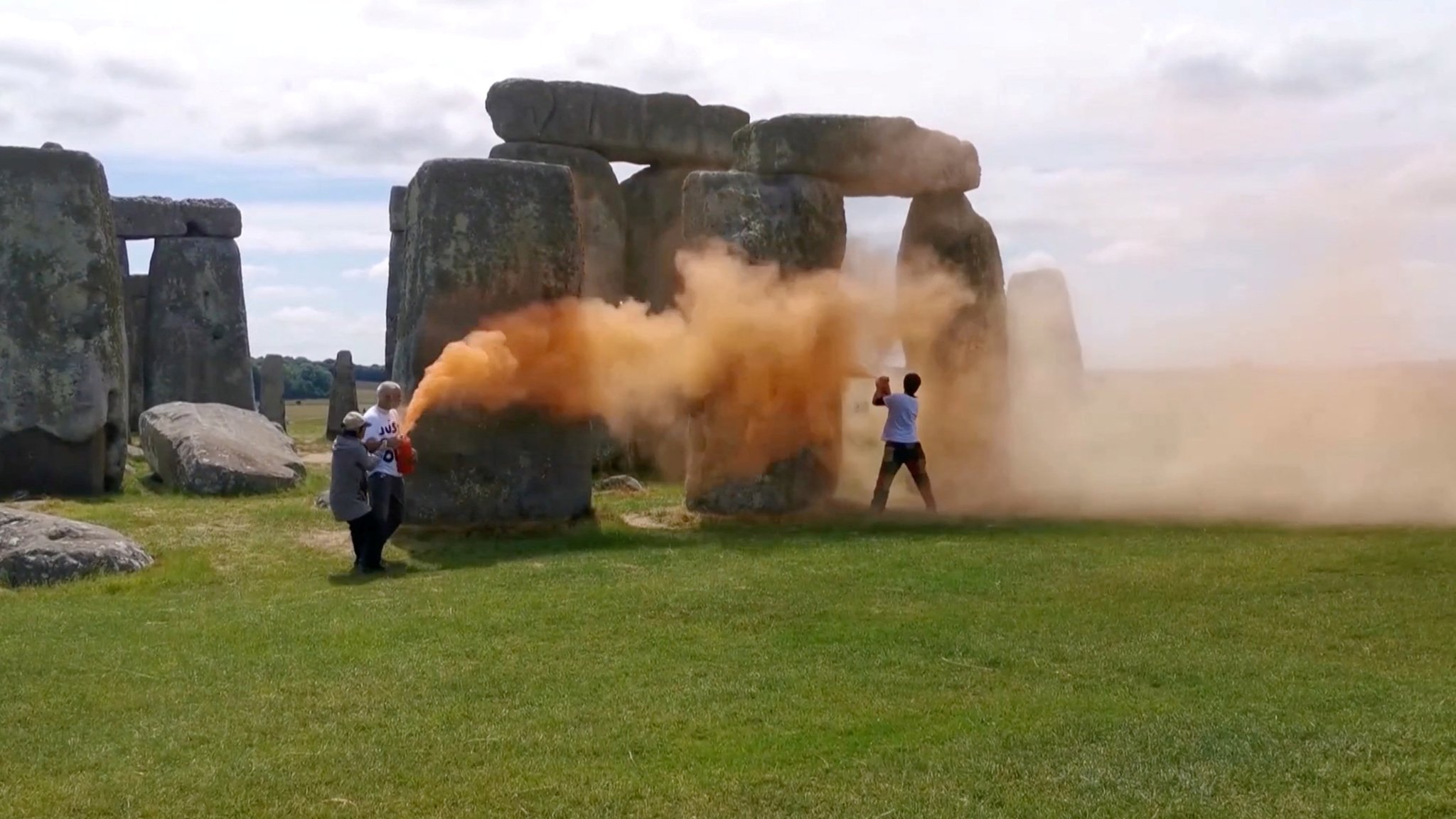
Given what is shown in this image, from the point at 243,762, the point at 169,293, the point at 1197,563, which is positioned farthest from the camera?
the point at 169,293

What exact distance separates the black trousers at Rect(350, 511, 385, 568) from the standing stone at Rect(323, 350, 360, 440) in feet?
66.7

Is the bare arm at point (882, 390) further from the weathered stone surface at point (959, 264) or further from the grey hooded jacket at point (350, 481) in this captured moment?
the grey hooded jacket at point (350, 481)

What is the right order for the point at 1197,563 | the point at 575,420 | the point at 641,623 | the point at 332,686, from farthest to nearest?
the point at 575,420
the point at 1197,563
the point at 641,623
the point at 332,686

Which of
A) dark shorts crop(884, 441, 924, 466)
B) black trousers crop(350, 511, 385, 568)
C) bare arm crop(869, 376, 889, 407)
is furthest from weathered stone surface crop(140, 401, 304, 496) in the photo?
dark shorts crop(884, 441, 924, 466)

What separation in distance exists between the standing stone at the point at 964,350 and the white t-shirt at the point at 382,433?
272 inches

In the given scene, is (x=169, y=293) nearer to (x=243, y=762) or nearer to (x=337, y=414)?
(x=337, y=414)

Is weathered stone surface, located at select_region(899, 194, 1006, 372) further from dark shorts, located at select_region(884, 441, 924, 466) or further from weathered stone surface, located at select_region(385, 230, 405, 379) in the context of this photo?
weathered stone surface, located at select_region(385, 230, 405, 379)

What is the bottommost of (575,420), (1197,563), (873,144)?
(1197,563)

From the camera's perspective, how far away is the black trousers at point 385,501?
45.3 feet

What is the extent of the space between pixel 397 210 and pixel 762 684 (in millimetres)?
21842

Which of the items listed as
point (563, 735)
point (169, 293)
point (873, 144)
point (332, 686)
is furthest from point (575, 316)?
point (169, 293)

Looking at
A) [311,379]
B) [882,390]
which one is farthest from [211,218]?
[311,379]

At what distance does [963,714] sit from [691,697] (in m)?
1.44

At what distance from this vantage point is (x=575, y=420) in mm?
16375
